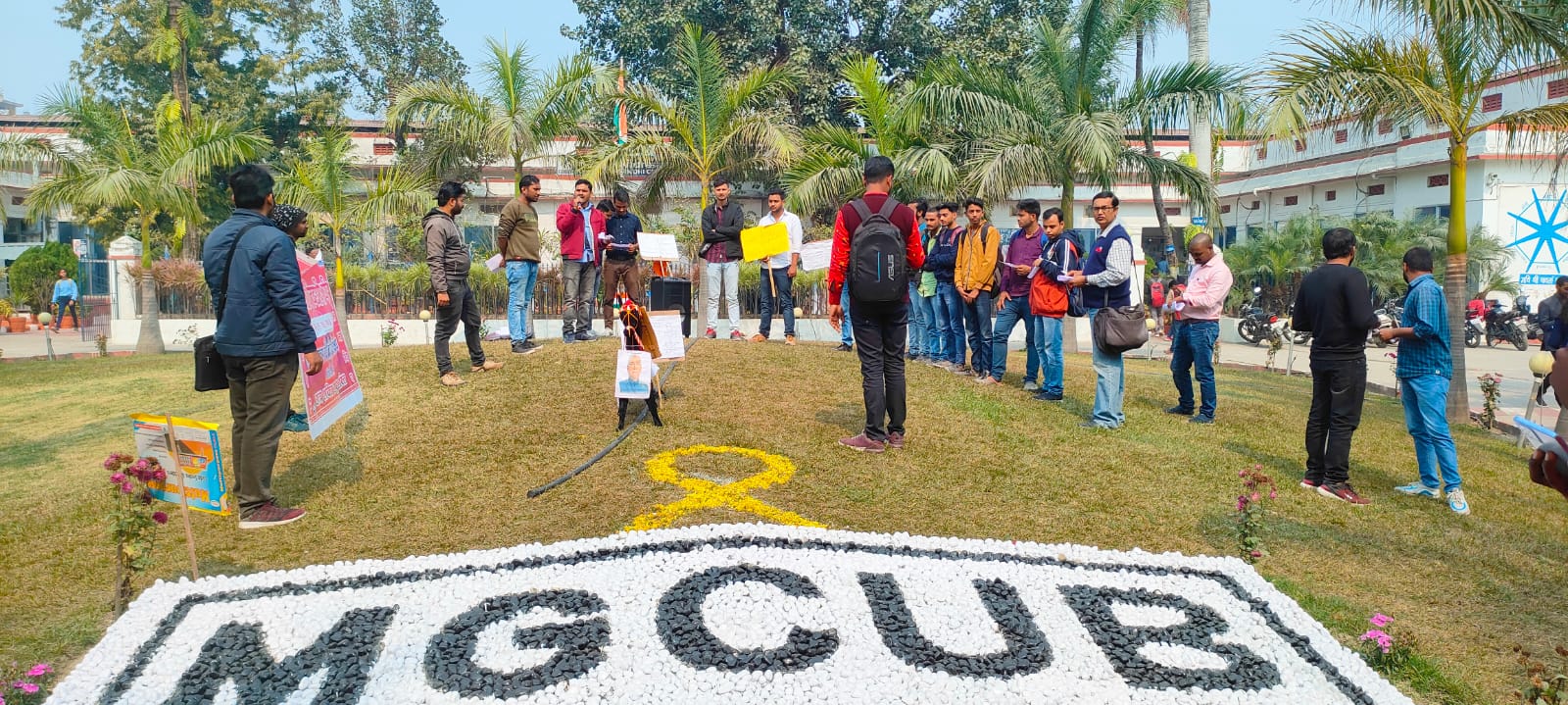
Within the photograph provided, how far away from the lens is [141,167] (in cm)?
1783

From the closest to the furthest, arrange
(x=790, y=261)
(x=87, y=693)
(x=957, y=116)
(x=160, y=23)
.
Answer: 1. (x=87, y=693)
2. (x=790, y=261)
3. (x=957, y=116)
4. (x=160, y=23)

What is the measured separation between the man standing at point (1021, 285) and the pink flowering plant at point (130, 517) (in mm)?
6677

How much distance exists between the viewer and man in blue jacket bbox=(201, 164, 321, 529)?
5.33 meters

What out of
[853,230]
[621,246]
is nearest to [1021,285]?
[853,230]

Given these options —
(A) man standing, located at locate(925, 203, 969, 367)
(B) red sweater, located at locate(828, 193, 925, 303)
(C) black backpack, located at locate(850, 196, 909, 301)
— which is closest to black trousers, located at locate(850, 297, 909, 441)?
(C) black backpack, located at locate(850, 196, 909, 301)

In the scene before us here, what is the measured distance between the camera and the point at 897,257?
20.6ft

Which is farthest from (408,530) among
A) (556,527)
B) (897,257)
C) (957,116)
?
(957,116)

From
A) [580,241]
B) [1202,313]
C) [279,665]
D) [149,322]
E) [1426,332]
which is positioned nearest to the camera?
[279,665]

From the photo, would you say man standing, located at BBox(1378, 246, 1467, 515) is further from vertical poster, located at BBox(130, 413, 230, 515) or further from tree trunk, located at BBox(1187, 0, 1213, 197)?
tree trunk, located at BBox(1187, 0, 1213, 197)

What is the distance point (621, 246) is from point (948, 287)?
3367 millimetres

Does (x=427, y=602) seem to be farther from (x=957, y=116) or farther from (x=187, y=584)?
(x=957, y=116)

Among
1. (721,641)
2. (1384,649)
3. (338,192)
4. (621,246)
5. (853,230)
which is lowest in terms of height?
(1384,649)

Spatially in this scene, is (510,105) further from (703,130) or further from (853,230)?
(853,230)

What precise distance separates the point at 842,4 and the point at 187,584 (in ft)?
77.9
